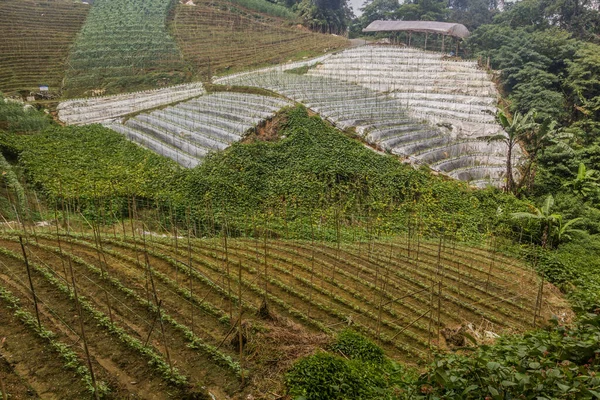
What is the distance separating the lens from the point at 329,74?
27734mm

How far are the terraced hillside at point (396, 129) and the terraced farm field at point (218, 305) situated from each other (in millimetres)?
6286

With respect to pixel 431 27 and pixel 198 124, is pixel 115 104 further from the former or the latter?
pixel 431 27

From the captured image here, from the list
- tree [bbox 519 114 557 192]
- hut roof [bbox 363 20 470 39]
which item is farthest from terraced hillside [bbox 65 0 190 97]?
tree [bbox 519 114 557 192]

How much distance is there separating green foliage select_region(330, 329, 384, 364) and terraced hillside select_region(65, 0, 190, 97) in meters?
26.0

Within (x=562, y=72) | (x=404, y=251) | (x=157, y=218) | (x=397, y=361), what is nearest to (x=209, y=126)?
(x=157, y=218)

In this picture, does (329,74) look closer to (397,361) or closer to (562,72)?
(562,72)

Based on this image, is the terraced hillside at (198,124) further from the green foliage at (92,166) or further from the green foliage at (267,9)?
the green foliage at (267,9)

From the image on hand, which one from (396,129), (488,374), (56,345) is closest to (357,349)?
(488,374)

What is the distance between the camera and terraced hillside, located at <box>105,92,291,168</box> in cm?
1558

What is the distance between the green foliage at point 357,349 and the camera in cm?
541

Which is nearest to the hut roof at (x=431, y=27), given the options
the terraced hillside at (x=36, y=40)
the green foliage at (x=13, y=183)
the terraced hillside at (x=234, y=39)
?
the terraced hillside at (x=234, y=39)

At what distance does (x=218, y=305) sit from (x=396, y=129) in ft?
45.6

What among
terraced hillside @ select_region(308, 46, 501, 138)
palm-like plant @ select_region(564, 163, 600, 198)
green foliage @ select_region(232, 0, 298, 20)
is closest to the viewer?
palm-like plant @ select_region(564, 163, 600, 198)

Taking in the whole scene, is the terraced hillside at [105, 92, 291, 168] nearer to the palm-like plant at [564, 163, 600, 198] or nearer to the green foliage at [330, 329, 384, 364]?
the green foliage at [330, 329, 384, 364]
